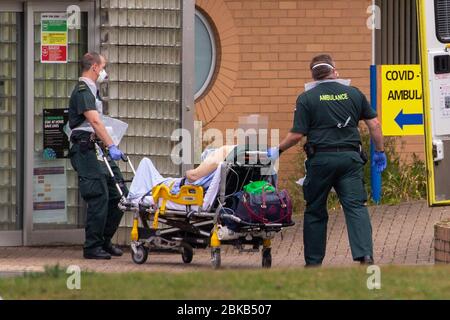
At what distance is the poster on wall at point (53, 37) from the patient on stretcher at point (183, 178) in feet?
6.17

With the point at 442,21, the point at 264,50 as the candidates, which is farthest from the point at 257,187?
the point at 264,50

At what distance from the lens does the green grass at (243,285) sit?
864 centimetres

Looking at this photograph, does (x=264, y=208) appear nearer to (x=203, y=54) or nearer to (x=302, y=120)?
(x=302, y=120)

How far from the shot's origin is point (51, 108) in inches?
547

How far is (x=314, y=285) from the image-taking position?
8.91 metres

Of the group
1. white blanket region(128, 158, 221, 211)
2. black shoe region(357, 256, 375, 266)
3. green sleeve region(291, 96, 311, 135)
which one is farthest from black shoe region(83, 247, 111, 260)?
black shoe region(357, 256, 375, 266)

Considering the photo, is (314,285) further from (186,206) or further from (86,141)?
(86,141)

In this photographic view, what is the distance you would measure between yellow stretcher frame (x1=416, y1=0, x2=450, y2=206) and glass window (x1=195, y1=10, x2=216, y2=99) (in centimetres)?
583

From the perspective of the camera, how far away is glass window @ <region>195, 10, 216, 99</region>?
17.0m

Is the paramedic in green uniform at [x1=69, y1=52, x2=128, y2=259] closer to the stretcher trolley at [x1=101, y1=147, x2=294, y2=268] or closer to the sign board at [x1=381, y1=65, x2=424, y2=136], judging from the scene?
the stretcher trolley at [x1=101, y1=147, x2=294, y2=268]

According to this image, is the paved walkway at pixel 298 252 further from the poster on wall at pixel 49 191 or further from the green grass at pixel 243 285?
the green grass at pixel 243 285

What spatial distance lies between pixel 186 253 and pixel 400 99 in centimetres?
419
